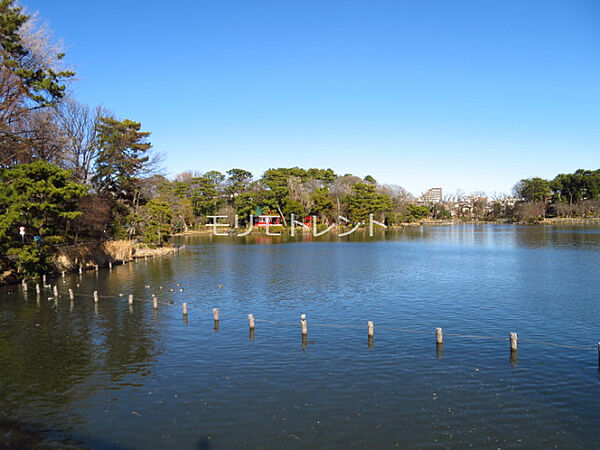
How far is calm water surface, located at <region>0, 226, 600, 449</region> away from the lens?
1051cm

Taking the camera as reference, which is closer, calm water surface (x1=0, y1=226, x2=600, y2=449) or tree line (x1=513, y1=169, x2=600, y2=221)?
calm water surface (x1=0, y1=226, x2=600, y2=449)

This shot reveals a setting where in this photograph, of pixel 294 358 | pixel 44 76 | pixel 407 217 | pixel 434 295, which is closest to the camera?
pixel 294 358

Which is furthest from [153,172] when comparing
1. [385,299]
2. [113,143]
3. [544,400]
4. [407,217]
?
[407,217]

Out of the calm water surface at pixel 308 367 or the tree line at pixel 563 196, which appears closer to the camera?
the calm water surface at pixel 308 367

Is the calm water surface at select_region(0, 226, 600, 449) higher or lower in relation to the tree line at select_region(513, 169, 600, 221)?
lower

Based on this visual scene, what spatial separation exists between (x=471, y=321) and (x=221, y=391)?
12.8 meters

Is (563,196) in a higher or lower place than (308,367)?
higher

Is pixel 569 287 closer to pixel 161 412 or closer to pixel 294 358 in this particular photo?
pixel 294 358

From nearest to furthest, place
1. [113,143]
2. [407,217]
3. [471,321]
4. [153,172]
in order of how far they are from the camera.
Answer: [471,321]
[113,143]
[153,172]
[407,217]

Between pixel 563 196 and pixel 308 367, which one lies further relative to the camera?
pixel 563 196

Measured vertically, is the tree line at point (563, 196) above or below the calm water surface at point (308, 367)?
above

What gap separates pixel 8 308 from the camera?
2359 cm

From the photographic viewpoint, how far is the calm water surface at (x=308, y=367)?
10.5 meters

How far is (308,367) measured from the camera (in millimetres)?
14688
